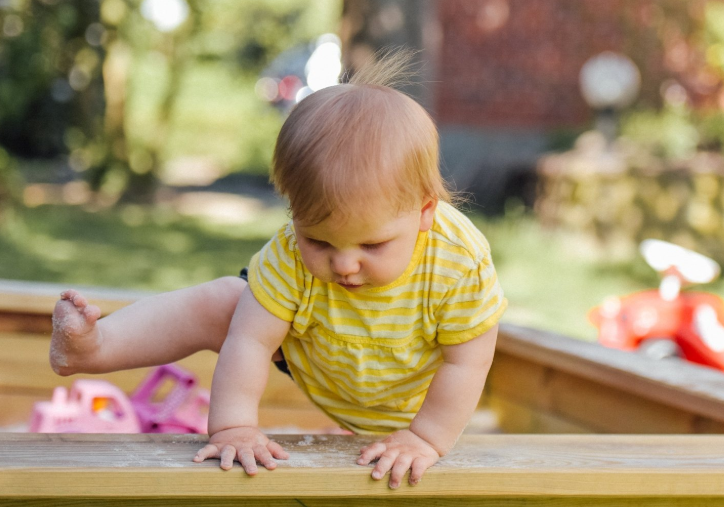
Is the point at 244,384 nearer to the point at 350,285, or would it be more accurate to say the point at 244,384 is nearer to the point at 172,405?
the point at 350,285

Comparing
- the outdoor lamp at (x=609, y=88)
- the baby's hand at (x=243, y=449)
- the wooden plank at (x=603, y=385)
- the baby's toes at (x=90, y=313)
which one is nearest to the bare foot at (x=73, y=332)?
the baby's toes at (x=90, y=313)

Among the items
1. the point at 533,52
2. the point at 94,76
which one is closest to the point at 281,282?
the point at 533,52

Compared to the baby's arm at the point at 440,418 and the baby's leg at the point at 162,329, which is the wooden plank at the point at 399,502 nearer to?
the baby's arm at the point at 440,418

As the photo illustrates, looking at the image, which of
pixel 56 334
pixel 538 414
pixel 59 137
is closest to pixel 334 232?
pixel 56 334

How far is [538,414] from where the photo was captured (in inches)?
97.5

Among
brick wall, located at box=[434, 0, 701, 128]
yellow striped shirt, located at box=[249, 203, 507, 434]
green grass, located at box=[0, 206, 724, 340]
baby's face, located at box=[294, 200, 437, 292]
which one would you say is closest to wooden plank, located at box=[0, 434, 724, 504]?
yellow striped shirt, located at box=[249, 203, 507, 434]

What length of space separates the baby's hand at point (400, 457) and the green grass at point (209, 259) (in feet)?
9.87

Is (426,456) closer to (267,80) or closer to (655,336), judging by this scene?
(655,336)

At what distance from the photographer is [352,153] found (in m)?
1.31

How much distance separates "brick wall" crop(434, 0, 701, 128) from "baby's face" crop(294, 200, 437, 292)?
7470 millimetres

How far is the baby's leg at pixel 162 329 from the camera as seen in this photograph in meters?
1.70

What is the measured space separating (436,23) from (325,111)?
754cm

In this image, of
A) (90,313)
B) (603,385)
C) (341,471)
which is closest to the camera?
(341,471)

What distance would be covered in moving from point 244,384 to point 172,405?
0.67 meters
